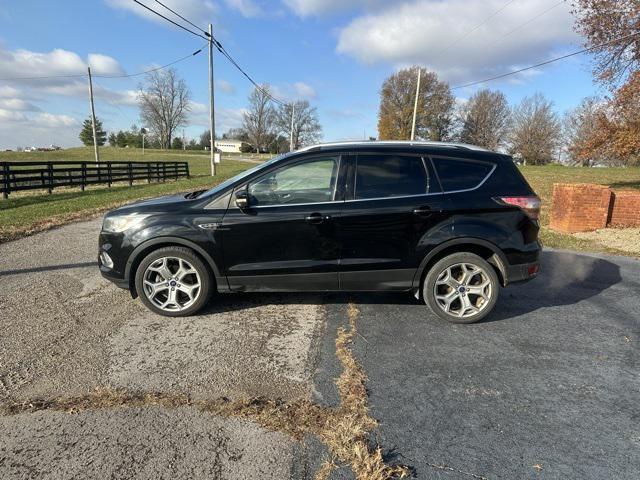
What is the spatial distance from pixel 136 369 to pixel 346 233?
2148 mm

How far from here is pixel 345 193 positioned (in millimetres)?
4121

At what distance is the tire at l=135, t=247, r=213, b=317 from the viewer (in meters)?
4.11

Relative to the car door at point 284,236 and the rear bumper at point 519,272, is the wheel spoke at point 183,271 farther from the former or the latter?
the rear bumper at point 519,272

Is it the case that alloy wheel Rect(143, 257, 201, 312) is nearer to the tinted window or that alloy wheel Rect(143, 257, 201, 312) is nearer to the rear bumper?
the tinted window

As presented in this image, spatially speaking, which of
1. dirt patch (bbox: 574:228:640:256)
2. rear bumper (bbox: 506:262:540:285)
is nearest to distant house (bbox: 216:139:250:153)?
dirt patch (bbox: 574:228:640:256)

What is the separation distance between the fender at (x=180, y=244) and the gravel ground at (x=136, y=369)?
385 mm

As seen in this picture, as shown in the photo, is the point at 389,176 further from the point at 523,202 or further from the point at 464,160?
the point at 523,202

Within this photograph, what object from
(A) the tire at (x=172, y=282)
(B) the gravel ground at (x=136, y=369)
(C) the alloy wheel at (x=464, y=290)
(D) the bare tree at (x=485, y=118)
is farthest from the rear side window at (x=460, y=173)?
(D) the bare tree at (x=485, y=118)

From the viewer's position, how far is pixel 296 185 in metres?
4.26

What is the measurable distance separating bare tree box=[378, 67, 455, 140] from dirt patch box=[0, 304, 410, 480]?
65.4 metres

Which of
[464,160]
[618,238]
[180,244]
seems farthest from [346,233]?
[618,238]

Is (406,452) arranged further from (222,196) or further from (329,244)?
(222,196)

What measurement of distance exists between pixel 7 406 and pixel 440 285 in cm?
360

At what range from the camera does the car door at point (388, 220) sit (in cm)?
405
